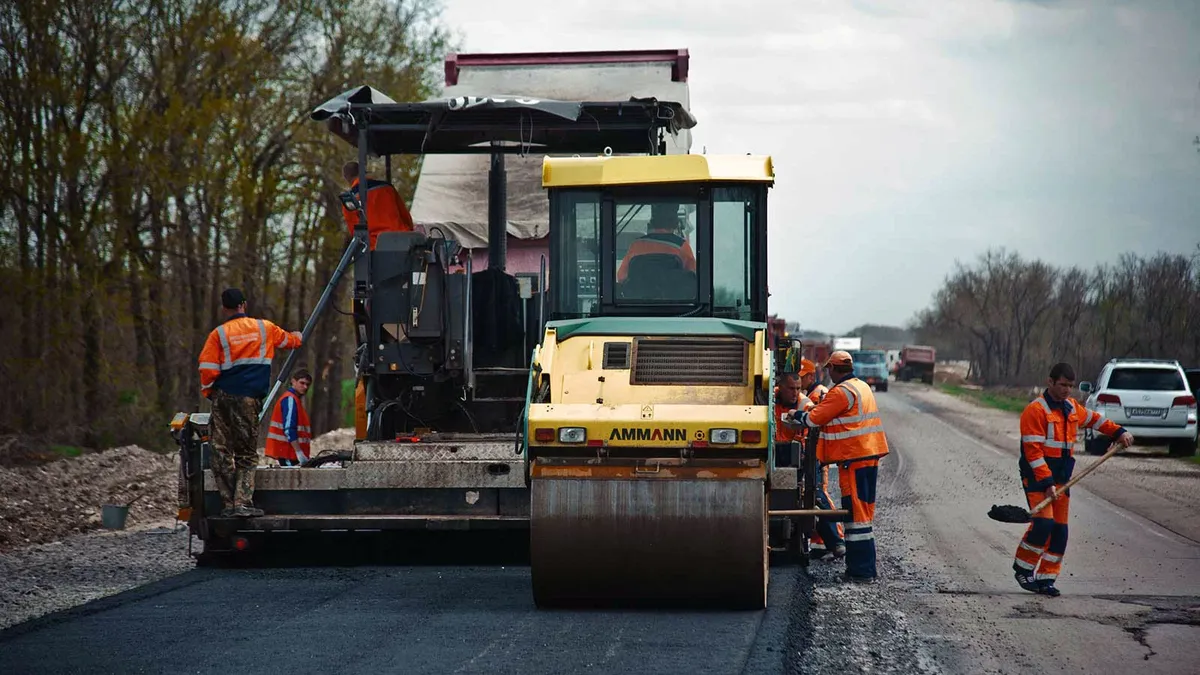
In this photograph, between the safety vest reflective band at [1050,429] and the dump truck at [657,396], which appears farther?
the safety vest reflective band at [1050,429]

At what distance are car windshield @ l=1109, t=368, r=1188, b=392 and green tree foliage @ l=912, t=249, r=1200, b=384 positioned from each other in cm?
1771

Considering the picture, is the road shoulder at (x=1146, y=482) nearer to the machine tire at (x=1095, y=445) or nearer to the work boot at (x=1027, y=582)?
the machine tire at (x=1095, y=445)

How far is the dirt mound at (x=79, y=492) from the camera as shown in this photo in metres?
14.7

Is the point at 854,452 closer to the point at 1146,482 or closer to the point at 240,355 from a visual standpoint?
the point at 240,355

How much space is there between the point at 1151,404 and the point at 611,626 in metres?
19.1

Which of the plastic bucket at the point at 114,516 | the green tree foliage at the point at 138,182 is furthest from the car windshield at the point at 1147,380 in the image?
the plastic bucket at the point at 114,516

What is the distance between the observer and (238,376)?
10.4 metres

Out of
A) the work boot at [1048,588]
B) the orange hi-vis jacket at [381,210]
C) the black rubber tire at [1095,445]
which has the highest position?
the orange hi-vis jacket at [381,210]

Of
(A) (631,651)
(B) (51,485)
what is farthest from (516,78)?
(A) (631,651)

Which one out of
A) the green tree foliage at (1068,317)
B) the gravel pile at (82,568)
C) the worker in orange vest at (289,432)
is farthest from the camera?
the green tree foliage at (1068,317)

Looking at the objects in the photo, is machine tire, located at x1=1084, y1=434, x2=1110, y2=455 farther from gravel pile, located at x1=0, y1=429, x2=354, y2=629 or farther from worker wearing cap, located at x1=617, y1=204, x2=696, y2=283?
worker wearing cap, located at x1=617, y1=204, x2=696, y2=283

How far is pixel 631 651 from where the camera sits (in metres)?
7.32

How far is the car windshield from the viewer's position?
25172 mm

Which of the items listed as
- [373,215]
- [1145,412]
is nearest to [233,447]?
[373,215]
